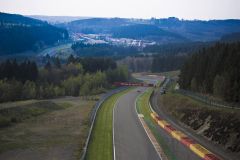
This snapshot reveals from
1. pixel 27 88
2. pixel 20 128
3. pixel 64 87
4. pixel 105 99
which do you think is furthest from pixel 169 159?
pixel 64 87

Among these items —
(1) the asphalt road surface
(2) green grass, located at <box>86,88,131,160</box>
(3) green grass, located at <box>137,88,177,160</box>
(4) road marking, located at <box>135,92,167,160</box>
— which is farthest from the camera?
(3) green grass, located at <box>137,88,177,160</box>

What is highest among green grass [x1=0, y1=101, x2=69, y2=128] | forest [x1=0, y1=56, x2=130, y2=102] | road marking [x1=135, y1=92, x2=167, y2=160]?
road marking [x1=135, y1=92, x2=167, y2=160]

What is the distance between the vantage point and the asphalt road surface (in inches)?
1690

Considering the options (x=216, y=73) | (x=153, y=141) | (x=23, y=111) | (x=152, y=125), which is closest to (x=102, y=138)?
(x=153, y=141)

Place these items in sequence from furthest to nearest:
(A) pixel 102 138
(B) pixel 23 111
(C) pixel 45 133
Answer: (B) pixel 23 111 < (C) pixel 45 133 < (A) pixel 102 138

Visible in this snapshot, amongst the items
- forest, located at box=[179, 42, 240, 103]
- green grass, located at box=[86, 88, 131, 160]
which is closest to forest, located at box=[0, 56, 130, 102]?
forest, located at box=[179, 42, 240, 103]

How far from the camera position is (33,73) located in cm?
12619

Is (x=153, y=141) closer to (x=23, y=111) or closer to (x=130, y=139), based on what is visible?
(x=130, y=139)

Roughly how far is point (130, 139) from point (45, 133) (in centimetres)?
1211

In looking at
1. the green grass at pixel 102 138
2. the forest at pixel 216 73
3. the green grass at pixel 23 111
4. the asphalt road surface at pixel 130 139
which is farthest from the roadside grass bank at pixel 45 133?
the forest at pixel 216 73

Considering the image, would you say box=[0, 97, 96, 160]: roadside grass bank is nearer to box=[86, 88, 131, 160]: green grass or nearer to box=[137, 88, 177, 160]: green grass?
box=[86, 88, 131, 160]: green grass

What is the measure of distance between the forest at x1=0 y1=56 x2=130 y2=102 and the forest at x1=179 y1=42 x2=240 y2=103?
30899mm

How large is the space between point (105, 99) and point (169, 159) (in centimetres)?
5603

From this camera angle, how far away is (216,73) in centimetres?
9319
